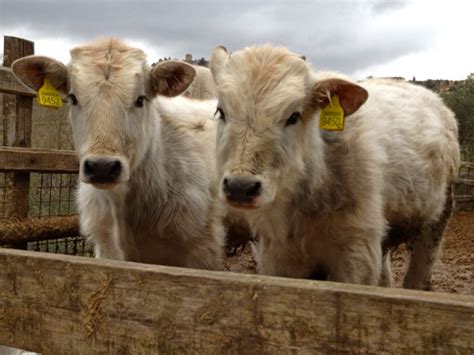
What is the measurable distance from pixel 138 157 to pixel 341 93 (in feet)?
4.46

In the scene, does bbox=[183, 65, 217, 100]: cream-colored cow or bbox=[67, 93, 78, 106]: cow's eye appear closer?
bbox=[67, 93, 78, 106]: cow's eye

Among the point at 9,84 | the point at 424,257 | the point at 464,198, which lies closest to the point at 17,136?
the point at 9,84

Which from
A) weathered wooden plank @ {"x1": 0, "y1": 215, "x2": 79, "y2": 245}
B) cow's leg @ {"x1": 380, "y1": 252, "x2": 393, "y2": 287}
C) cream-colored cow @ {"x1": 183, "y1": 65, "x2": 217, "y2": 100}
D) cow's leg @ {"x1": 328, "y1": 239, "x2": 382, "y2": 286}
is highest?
cream-colored cow @ {"x1": 183, "y1": 65, "x2": 217, "y2": 100}

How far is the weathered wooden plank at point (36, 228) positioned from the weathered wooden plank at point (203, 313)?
3.11m

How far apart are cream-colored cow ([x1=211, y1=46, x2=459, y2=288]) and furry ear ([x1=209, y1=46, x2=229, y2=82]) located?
1cm

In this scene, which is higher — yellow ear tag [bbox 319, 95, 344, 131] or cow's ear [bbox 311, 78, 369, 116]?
cow's ear [bbox 311, 78, 369, 116]

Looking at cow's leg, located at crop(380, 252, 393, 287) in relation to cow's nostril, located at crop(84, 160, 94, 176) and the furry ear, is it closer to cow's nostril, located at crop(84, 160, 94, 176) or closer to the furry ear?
the furry ear

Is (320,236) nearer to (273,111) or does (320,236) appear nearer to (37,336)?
(273,111)

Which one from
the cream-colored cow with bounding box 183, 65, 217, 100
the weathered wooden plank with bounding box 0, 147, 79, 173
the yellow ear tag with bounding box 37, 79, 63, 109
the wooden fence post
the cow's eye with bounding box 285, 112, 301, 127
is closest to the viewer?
the cow's eye with bounding box 285, 112, 301, 127

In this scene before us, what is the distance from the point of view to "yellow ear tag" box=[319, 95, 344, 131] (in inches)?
130

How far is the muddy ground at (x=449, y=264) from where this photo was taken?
733 cm

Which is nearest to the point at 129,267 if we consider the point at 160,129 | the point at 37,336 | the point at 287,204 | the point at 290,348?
the point at 37,336

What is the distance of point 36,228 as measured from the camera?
485 cm

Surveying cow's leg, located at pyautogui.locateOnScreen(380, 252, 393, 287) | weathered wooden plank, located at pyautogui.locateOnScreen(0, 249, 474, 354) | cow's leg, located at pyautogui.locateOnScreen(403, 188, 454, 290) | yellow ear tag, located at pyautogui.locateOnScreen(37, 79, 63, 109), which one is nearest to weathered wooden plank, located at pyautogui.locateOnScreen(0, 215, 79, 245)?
yellow ear tag, located at pyautogui.locateOnScreen(37, 79, 63, 109)
